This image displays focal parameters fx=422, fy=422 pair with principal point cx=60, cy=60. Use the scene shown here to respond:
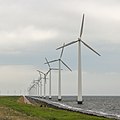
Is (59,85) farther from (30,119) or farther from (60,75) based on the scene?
(30,119)

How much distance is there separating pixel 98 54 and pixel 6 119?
61686mm

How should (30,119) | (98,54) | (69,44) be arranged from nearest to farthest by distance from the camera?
(30,119), (98,54), (69,44)

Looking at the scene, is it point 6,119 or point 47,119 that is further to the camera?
point 47,119

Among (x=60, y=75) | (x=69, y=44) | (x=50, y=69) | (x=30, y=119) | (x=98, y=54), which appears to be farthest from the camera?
(x=50, y=69)

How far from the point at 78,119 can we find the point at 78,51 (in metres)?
72.6

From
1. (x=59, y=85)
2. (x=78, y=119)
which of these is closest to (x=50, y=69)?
(x=59, y=85)

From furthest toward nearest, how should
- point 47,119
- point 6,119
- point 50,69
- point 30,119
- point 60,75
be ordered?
point 50,69 → point 60,75 → point 47,119 → point 30,119 → point 6,119

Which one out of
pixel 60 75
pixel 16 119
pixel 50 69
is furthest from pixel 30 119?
pixel 50 69

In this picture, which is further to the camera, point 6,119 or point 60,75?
point 60,75

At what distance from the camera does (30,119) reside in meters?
37.7

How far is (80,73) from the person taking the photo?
113562mm

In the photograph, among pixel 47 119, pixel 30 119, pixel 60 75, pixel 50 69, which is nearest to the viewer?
pixel 30 119

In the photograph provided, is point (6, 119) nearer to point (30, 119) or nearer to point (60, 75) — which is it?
point (30, 119)

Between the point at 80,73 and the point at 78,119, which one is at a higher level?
the point at 80,73
